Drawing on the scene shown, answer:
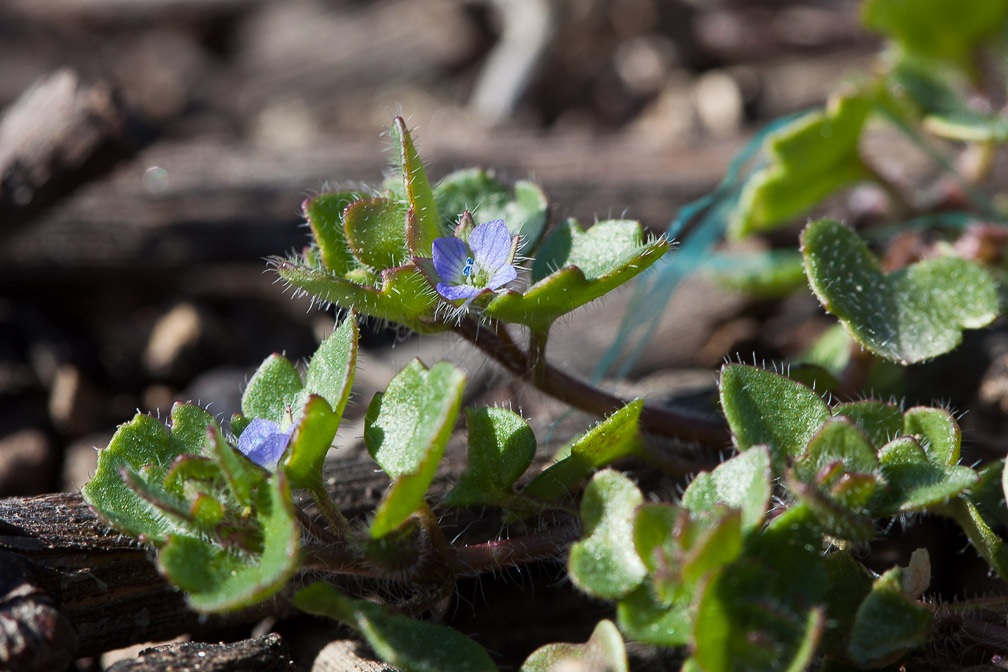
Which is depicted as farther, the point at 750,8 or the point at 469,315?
the point at 750,8

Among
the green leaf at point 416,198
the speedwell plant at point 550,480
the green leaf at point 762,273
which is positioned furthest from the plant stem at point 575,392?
the green leaf at point 762,273

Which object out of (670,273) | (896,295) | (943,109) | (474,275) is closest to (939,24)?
(943,109)

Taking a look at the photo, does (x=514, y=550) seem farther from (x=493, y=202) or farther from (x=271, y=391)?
A: (x=493, y=202)

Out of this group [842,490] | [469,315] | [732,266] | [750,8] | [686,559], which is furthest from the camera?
[750,8]

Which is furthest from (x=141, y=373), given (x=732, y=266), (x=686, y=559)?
(x=686, y=559)

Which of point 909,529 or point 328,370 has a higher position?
point 328,370

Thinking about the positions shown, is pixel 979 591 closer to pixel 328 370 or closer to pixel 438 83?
pixel 328 370
